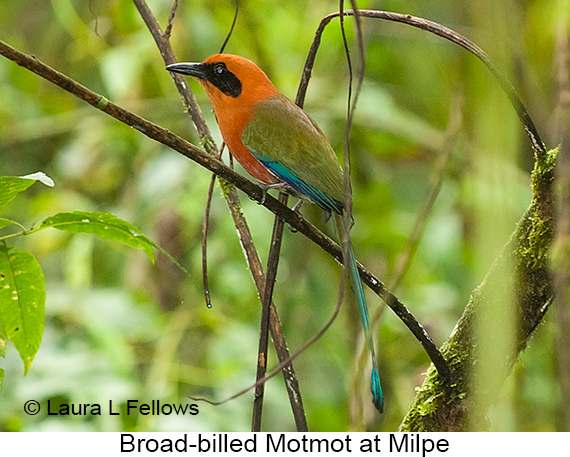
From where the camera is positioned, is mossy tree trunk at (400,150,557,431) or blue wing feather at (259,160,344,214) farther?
blue wing feather at (259,160,344,214)

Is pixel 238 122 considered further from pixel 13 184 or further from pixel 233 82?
pixel 13 184

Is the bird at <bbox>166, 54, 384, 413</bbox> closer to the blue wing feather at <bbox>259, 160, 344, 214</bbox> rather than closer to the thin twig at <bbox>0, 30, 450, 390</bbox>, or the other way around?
the blue wing feather at <bbox>259, 160, 344, 214</bbox>

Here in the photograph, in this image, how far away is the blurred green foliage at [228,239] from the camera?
167 centimetres

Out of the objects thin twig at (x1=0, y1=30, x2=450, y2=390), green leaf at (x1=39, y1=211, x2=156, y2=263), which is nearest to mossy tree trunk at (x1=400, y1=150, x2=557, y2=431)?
thin twig at (x1=0, y1=30, x2=450, y2=390)

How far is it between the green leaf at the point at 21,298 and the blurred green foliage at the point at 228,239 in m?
0.66

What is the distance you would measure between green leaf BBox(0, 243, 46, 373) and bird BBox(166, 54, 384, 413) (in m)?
0.43

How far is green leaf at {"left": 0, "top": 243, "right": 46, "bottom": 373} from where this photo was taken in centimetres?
71

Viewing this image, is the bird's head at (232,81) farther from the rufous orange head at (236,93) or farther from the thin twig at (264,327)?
the thin twig at (264,327)

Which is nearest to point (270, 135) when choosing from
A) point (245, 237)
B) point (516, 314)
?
point (245, 237)

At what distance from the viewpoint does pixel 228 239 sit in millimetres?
1802

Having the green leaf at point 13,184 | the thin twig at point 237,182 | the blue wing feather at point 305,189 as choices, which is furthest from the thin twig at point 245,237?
the green leaf at point 13,184

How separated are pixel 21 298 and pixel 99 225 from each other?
0.38 ft
